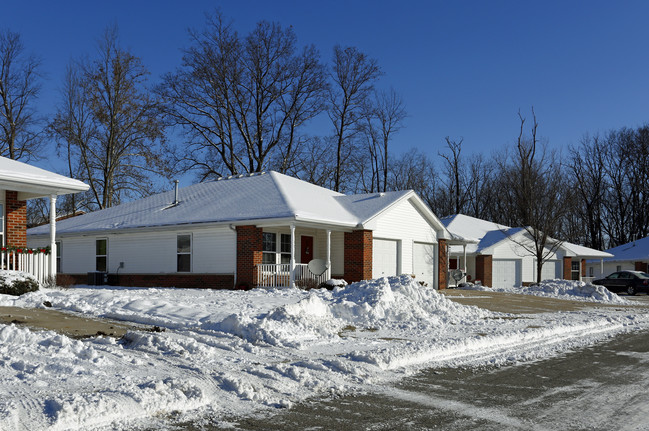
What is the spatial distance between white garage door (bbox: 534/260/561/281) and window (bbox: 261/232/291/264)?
24.1 metres

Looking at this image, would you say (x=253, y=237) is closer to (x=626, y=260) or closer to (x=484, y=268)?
(x=484, y=268)

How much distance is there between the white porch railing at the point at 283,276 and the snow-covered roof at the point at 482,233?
1545 centimetres

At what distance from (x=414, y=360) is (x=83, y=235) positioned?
22.4 meters

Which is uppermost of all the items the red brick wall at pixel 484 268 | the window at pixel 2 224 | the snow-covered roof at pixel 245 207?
the snow-covered roof at pixel 245 207

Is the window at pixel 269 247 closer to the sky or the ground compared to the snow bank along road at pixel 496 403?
closer to the sky

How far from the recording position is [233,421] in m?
5.74

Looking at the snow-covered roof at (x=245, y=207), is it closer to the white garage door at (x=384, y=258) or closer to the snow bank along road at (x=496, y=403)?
the white garage door at (x=384, y=258)

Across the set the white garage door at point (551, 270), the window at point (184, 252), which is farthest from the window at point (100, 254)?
the white garage door at point (551, 270)

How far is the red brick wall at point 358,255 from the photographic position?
25047mm

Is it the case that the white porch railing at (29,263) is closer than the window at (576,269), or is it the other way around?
the white porch railing at (29,263)

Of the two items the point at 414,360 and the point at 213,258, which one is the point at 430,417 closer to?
the point at 414,360

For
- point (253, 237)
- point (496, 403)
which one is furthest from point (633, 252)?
point (496, 403)

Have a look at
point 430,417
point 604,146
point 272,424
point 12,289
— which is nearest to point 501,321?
point 430,417

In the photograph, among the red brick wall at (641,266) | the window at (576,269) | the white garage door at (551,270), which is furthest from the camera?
the red brick wall at (641,266)
